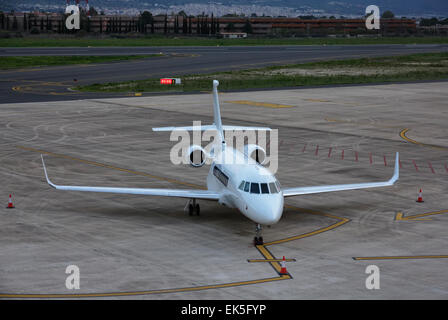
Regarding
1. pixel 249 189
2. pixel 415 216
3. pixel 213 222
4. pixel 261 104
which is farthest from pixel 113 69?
pixel 249 189

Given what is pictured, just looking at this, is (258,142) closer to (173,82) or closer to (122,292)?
(122,292)

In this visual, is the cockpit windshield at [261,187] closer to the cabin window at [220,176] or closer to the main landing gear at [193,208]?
the cabin window at [220,176]

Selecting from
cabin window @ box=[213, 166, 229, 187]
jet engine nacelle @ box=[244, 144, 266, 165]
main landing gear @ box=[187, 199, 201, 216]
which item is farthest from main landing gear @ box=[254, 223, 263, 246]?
jet engine nacelle @ box=[244, 144, 266, 165]

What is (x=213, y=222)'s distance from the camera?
2916 centimetres

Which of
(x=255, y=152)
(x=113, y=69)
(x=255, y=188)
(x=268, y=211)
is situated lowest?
(x=268, y=211)

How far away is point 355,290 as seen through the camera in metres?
21.1

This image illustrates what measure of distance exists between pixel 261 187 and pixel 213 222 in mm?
3779

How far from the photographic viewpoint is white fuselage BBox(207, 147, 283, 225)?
25.6 meters

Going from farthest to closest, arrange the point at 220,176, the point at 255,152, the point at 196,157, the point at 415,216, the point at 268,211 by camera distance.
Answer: the point at 255,152, the point at 196,157, the point at 415,216, the point at 220,176, the point at 268,211

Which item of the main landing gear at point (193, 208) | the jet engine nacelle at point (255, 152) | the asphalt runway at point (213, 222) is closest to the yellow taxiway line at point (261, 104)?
the asphalt runway at point (213, 222)

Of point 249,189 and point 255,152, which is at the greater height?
point 255,152

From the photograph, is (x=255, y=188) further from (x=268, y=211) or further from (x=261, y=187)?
(x=268, y=211)

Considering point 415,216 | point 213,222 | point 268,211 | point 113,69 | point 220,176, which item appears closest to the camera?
point 268,211
